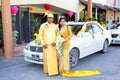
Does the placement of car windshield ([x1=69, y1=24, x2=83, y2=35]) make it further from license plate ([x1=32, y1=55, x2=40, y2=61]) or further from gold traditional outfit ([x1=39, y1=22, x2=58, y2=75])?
gold traditional outfit ([x1=39, y1=22, x2=58, y2=75])

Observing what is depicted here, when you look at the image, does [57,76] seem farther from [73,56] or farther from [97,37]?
[97,37]

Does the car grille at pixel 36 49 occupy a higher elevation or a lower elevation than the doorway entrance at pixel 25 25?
lower

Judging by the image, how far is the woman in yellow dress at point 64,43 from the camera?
6.71 meters

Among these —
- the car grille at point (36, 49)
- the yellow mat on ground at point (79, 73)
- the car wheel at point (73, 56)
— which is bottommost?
the yellow mat on ground at point (79, 73)

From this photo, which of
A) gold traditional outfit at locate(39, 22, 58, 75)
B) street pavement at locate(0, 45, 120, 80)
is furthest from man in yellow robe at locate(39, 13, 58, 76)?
street pavement at locate(0, 45, 120, 80)

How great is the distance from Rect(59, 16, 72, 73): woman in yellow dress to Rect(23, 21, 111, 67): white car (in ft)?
2.45

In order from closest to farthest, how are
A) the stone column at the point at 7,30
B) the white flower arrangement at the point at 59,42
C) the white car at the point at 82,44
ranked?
1. the white flower arrangement at the point at 59,42
2. the white car at the point at 82,44
3. the stone column at the point at 7,30

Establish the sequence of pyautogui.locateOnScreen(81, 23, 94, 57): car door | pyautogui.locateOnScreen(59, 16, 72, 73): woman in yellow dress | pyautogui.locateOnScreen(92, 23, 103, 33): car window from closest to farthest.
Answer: pyautogui.locateOnScreen(59, 16, 72, 73): woman in yellow dress < pyautogui.locateOnScreen(81, 23, 94, 57): car door < pyautogui.locateOnScreen(92, 23, 103, 33): car window

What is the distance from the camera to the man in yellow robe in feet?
21.6

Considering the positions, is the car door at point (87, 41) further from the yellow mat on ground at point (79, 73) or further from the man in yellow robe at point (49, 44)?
the man in yellow robe at point (49, 44)

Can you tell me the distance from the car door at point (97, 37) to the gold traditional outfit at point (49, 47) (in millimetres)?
2995

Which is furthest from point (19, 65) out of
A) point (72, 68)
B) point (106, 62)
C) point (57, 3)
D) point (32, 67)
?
point (57, 3)

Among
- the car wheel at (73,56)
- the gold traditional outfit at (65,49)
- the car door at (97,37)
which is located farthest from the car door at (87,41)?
the gold traditional outfit at (65,49)

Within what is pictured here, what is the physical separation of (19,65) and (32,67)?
61 centimetres
